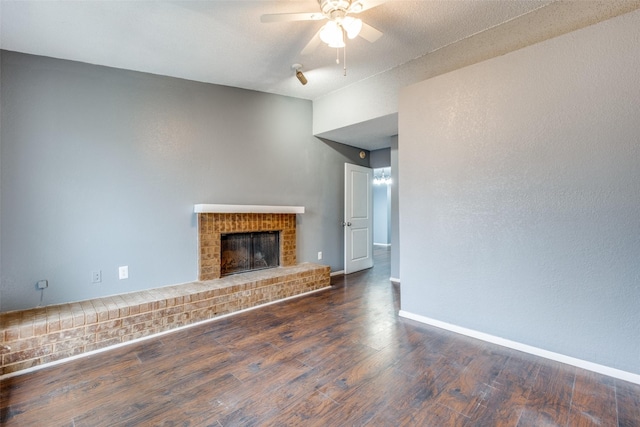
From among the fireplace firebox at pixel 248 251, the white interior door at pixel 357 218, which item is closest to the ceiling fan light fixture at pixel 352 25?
the fireplace firebox at pixel 248 251

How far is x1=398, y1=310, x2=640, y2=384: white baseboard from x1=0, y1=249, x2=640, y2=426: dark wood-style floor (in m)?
0.06

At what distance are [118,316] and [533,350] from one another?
3.54 meters

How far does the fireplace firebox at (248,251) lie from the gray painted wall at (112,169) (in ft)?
1.45

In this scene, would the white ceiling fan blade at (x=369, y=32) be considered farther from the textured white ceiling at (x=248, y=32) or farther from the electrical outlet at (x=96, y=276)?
the electrical outlet at (x=96, y=276)

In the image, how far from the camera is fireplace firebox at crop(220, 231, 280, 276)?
380cm

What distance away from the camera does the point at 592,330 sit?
2104mm

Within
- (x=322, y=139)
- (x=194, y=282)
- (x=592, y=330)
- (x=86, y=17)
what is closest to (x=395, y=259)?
(x=322, y=139)

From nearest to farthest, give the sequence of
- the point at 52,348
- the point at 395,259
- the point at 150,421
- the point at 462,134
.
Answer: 1. the point at 150,421
2. the point at 52,348
3. the point at 462,134
4. the point at 395,259

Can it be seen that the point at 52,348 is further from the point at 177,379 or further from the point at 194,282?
the point at 194,282

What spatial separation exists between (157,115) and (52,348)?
7.83ft

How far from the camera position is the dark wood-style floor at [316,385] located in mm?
1634

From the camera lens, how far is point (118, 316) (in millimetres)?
2516

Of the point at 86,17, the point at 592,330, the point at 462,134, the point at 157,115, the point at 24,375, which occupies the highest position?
the point at 86,17

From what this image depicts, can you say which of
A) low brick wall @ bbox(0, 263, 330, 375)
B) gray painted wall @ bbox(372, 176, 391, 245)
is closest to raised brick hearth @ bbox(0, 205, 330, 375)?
low brick wall @ bbox(0, 263, 330, 375)
